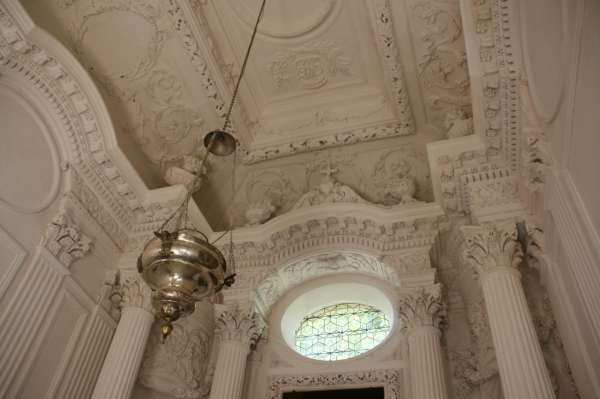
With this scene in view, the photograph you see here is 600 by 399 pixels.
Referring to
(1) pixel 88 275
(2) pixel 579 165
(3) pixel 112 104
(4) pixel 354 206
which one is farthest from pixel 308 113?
(2) pixel 579 165

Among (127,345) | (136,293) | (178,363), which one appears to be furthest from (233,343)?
(136,293)

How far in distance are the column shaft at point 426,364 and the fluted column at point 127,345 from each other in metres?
3.25

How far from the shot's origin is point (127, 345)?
20.9 ft

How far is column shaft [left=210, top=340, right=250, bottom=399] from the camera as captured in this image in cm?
629

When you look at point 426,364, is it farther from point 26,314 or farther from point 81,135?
point 81,135

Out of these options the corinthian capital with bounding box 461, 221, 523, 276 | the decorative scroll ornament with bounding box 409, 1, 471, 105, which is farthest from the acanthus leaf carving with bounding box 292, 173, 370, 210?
the corinthian capital with bounding box 461, 221, 523, 276

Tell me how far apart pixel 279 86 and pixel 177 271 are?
16.7 feet

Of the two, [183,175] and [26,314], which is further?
[183,175]

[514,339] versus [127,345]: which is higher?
[127,345]

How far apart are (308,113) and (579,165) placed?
518 centimetres

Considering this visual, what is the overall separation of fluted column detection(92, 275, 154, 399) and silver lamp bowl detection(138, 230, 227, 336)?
236 cm

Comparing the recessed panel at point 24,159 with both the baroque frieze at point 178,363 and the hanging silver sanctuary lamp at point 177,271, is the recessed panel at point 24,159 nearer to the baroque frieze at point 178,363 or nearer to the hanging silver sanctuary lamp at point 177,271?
the baroque frieze at point 178,363

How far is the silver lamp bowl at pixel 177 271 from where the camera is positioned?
4.12m

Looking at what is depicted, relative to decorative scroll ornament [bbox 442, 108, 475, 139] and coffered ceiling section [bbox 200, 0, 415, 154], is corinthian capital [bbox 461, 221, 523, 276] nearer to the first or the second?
decorative scroll ornament [bbox 442, 108, 475, 139]
